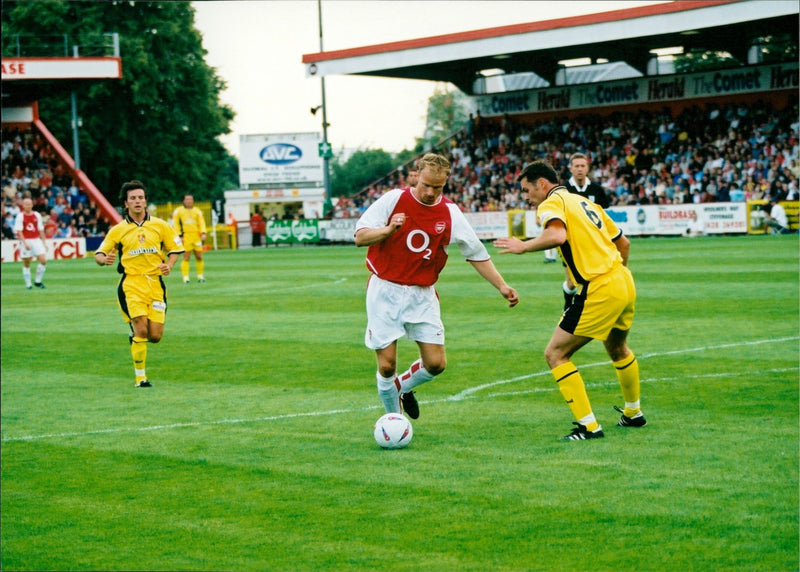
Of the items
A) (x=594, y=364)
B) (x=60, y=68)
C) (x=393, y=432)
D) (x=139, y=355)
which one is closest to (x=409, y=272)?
(x=393, y=432)

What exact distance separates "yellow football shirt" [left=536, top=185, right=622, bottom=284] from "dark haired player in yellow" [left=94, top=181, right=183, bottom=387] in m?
5.43

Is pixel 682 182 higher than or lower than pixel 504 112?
lower

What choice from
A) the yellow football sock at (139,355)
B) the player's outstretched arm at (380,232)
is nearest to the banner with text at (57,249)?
the yellow football sock at (139,355)

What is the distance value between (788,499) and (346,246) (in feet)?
135

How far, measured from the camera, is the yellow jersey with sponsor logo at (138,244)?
484 inches

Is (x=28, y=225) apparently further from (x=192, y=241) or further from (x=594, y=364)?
(x=594, y=364)

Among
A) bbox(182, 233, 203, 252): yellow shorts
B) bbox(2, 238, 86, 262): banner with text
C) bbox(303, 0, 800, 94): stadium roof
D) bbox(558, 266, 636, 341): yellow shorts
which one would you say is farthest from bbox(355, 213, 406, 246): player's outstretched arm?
bbox(2, 238, 86, 262): banner with text

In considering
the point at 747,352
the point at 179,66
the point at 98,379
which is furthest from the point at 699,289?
the point at 179,66

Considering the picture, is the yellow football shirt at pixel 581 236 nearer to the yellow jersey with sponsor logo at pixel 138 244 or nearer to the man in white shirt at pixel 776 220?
the yellow jersey with sponsor logo at pixel 138 244

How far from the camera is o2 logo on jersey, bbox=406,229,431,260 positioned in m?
8.48

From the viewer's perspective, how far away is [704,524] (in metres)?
5.89

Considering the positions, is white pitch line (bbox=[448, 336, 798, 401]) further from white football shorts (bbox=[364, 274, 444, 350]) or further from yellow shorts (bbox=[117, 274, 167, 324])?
yellow shorts (bbox=[117, 274, 167, 324])

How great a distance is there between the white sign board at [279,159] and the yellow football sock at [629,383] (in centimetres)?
6978

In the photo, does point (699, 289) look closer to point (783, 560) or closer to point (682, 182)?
point (783, 560)
